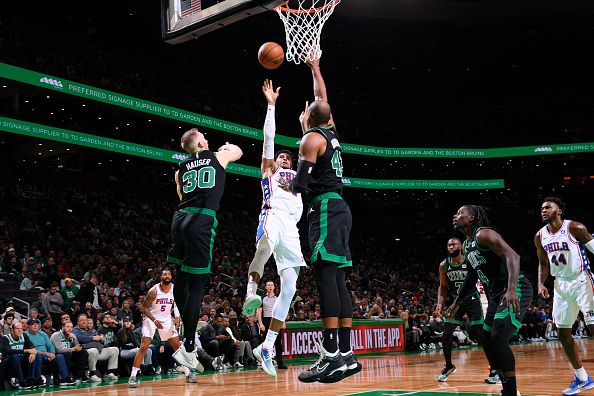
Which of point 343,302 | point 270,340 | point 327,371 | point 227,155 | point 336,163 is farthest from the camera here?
point 227,155

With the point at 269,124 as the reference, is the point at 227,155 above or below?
below

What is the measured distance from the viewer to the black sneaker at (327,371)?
17.7 ft

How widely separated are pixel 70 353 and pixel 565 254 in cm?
835

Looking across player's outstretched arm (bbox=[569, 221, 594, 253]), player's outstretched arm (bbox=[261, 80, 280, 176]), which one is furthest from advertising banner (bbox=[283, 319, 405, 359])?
player's outstretched arm (bbox=[261, 80, 280, 176])

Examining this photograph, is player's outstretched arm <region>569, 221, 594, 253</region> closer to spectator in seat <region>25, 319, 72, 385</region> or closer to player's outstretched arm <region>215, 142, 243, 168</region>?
player's outstretched arm <region>215, 142, 243, 168</region>

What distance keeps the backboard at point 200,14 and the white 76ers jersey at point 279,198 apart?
194 centimetres

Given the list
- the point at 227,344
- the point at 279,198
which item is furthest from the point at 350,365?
the point at 227,344

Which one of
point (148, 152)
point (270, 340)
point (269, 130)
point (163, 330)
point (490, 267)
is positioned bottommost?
point (270, 340)

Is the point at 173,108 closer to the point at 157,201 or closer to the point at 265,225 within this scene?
the point at 157,201

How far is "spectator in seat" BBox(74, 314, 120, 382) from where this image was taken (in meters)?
12.2

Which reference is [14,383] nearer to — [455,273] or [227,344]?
[227,344]

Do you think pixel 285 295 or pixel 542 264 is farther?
pixel 542 264

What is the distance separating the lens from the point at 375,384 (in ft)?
31.4

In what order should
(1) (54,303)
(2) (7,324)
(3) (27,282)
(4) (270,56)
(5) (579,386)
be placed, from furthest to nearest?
(3) (27,282) → (1) (54,303) → (2) (7,324) → (5) (579,386) → (4) (270,56)
